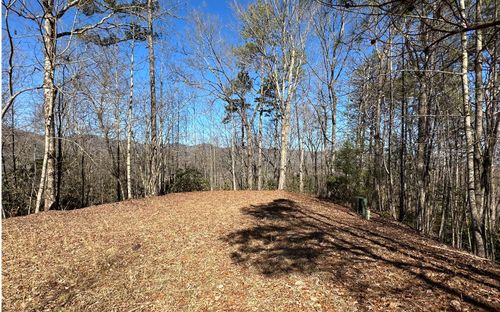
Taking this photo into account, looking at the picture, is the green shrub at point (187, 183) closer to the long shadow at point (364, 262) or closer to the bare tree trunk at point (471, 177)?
the long shadow at point (364, 262)

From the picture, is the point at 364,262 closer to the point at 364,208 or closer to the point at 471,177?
the point at 471,177

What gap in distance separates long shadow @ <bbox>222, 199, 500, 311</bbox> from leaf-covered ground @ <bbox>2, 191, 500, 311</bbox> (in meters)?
0.02

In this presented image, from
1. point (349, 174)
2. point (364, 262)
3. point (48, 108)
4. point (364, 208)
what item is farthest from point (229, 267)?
point (349, 174)

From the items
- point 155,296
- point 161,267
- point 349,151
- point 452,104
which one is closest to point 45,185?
point 161,267

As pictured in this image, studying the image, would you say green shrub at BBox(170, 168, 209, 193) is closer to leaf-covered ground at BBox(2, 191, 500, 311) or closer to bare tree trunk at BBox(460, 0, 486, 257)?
leaf-covered ground at BBox(2, 191, 500, 311)

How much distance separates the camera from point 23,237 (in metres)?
4.21

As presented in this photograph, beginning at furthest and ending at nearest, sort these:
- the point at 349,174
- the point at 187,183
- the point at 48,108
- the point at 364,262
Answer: the point at 187,183
the point at 349,174
the point at 48,108
the point at 364,262

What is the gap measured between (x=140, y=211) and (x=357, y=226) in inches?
201

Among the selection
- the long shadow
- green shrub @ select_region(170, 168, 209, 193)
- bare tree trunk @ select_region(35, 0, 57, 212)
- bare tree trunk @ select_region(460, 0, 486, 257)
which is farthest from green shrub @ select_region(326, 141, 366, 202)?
bare tree trunk @ select_region(35, 0, 57, 212)

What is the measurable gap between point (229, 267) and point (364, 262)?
6.49ft

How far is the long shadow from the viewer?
283 cm

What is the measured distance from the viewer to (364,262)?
3.59m

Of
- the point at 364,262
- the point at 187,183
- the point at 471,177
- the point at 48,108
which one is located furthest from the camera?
the point at 187,183

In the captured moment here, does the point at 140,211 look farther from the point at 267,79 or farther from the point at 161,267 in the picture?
the point at 267,79
